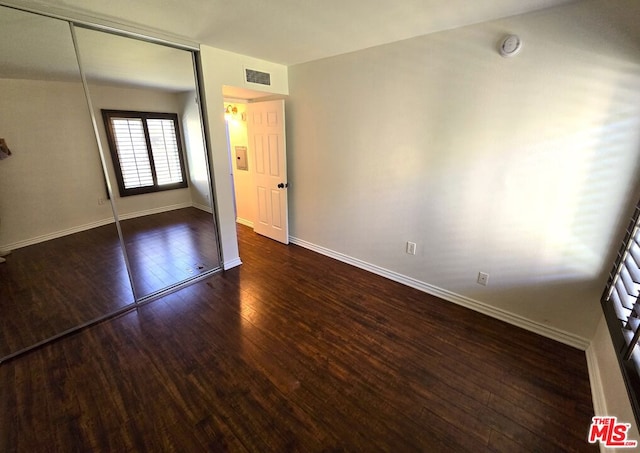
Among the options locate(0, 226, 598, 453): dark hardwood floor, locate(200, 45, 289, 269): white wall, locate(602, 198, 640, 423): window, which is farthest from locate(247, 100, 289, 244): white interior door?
locate(602, 198, 640, 423): window

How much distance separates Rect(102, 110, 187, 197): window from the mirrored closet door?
0.03 feet

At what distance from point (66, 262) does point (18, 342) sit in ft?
3.41

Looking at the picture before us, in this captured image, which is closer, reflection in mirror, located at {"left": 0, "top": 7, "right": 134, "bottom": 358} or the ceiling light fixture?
reflection in mirror, located at {"left": 0, "top": 7, "right": 134, "bottom": 358}

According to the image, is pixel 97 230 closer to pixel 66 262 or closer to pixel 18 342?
pixel 66 262

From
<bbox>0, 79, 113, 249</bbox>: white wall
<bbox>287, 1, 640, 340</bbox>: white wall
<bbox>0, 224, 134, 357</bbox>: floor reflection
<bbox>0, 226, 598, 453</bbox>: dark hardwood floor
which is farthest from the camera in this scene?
<bbox>0, 224, 134, 357</bbox>: floor reflection

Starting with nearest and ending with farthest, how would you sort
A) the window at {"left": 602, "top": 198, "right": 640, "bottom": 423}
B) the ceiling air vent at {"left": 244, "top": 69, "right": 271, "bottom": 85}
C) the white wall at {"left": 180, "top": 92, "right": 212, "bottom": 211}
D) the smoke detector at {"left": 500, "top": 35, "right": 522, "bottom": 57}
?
the window at {"left": 602, "top": 198, "right": 640, "bottom": 423} → the smoke detector at {"left": 500, "top": 35, "right": 522, "bottom": 57} → the white wall at {"left": 180, "top": 92, "right": 212, "bottom": 211} → the ceiling air vent at {"left": 244, "top": 69, "right": 271, "bottom": 85}

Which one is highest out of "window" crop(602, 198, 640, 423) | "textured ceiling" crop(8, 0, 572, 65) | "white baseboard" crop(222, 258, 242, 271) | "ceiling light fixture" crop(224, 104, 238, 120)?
"textured ceiling" crop(8, 0, 572, 65)

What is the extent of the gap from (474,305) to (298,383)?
1869 mm

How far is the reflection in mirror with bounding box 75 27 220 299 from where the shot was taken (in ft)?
7.48

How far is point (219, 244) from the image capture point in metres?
3.16

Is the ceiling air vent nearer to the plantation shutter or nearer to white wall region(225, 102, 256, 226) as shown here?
white wall region(225, 102, 256, 226)

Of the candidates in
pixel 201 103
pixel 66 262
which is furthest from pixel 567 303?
pixel 66 262

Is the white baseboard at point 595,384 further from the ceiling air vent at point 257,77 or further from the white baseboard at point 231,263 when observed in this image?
the ceiling air vent at point 257,77

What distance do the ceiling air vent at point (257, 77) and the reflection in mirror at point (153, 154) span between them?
624mm
